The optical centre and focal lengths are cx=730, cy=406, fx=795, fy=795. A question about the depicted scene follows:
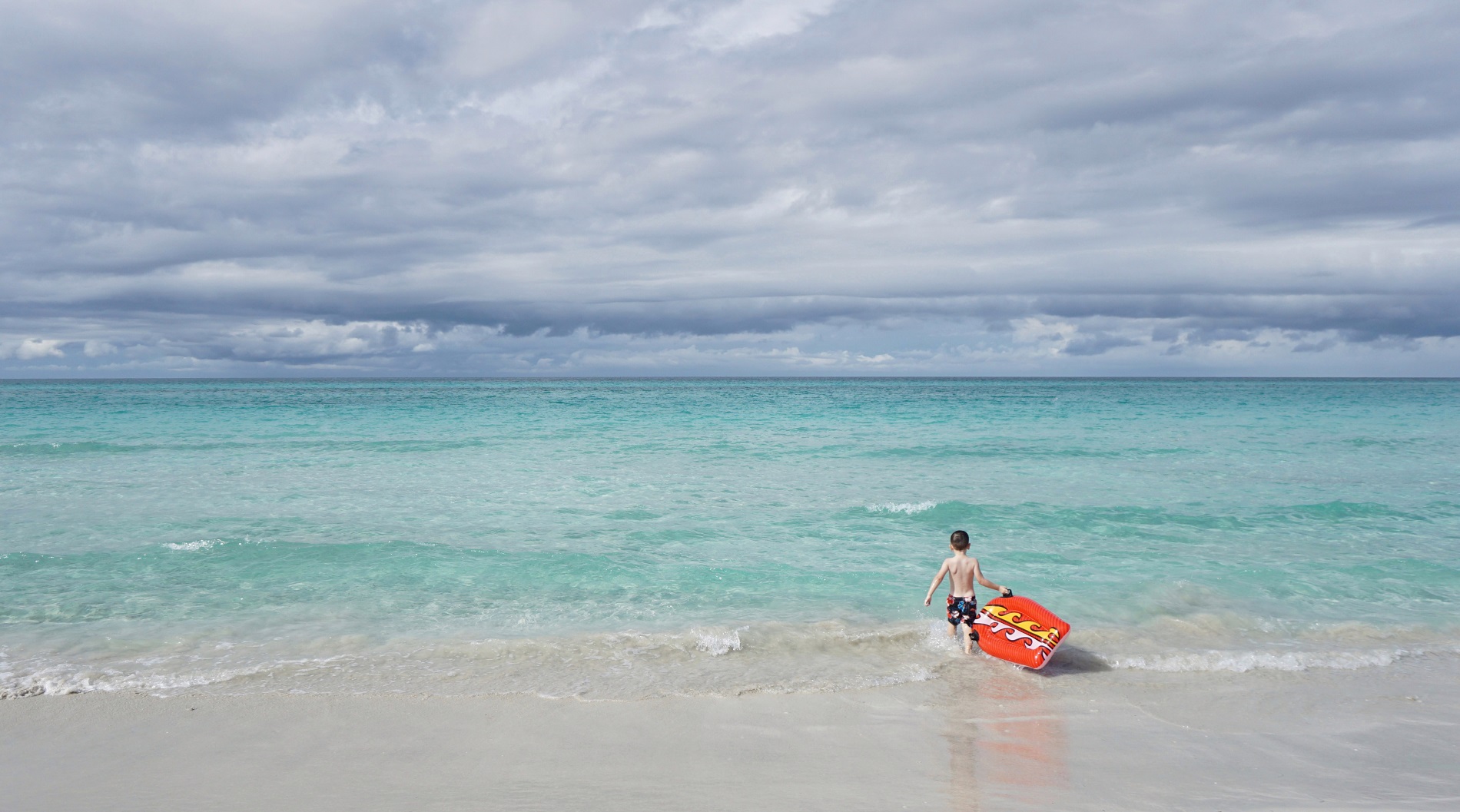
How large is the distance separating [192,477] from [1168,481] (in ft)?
84.4

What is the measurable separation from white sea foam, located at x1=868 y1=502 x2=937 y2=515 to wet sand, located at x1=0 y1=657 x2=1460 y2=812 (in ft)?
29.1

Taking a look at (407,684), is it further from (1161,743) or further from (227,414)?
(227,414)

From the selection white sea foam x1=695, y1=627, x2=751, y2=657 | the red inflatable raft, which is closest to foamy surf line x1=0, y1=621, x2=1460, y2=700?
white sea foam x1=695, y1=627, x2=751, y2=657

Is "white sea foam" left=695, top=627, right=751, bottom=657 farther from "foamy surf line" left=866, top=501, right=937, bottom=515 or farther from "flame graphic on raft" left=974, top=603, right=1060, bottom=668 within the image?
"foamy surf line" left=866, top=501, right=937, bottom=515

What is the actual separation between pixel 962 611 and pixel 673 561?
17.3 ft

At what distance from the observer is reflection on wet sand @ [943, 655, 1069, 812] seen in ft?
17.9

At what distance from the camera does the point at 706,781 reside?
5621mm

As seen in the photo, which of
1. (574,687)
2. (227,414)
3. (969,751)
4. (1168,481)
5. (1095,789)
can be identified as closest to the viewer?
(1095,789)

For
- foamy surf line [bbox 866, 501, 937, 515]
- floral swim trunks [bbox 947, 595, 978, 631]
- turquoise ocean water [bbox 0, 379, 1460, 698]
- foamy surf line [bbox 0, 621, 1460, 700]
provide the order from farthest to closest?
1. foamy surf line [bbox 866, 501, 937, 515]
2. floral swim trunks [bbox 947, 595, 978, 631]
3. turquoise ocean water [bbox 0, 379, 1460, 698]
4. foamy surf line [bbox 0, 621, 1460, 700]

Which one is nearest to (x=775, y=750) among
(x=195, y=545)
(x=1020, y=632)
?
(x=1020, y=632)

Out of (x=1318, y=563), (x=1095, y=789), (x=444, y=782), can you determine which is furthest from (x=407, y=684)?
(x=1318, y=563)

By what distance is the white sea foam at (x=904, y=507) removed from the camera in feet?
54.7

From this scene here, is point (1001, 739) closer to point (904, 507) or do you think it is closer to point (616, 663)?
point (616, 663)

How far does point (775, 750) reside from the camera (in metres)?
6.18
